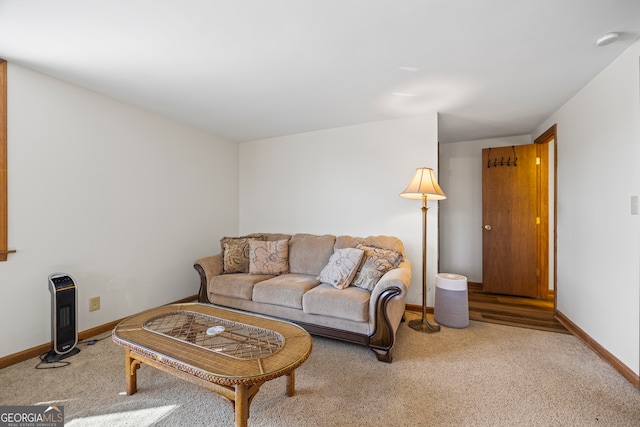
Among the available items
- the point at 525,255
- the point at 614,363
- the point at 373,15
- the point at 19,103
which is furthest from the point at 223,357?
the point at 525,255

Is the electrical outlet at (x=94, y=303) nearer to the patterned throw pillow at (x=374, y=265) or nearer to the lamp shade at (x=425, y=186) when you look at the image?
the patterned throw pillow at (x=374, y=265)

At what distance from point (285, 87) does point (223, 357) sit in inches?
85.3

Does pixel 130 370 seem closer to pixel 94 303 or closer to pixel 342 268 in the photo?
pixel 94 303

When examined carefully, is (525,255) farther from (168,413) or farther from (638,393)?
(168,413)

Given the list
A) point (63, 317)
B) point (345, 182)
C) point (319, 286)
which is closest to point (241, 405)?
point (319, 286)

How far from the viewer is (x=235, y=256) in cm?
318

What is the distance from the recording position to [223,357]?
4.57 feet

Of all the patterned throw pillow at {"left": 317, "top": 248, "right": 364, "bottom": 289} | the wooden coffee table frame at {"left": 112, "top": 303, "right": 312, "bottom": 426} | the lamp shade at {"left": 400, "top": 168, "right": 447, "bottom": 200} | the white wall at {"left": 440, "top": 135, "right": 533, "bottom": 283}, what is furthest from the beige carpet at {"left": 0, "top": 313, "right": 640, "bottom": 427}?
the white wall at {"left": 440, "top": 135, "right": 533, "bottom": 283}

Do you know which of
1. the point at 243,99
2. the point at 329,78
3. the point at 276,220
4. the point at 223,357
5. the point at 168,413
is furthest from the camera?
the point at 276,220

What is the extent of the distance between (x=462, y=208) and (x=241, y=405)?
4149 mm

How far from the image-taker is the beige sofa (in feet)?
7.12

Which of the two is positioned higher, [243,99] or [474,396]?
[243,99]

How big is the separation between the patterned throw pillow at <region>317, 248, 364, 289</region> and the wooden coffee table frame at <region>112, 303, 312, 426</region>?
2.95 ft

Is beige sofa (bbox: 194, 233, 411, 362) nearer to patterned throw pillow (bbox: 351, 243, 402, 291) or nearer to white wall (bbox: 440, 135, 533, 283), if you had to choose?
patterned throw pillow (bbox: 351, 243, 402, 291)
